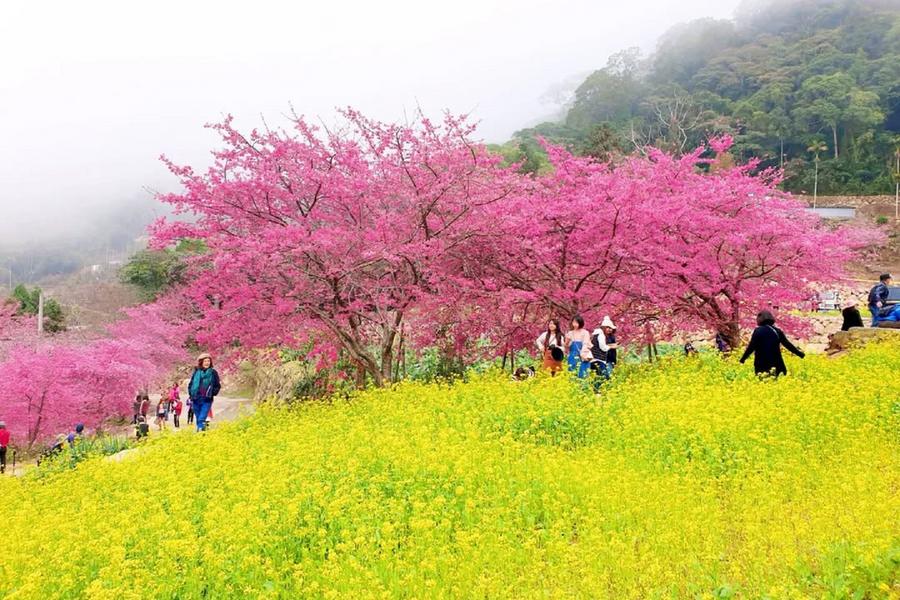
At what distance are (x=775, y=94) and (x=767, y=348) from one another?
69347 millimetres

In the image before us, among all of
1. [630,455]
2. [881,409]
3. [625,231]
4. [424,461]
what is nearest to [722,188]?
[625,231]

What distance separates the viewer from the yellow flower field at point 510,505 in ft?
14.3

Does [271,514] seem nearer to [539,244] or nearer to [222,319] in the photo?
[222,319]

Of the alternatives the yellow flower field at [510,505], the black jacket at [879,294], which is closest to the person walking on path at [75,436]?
the yellow flower field at [510,505]

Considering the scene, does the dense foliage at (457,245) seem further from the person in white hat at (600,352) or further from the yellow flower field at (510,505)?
the yellow flower field at (510,505)

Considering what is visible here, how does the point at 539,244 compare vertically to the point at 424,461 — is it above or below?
above

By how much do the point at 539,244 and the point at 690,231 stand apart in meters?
3.14

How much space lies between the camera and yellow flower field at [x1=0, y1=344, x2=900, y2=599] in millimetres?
4348

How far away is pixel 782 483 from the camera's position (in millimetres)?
6078

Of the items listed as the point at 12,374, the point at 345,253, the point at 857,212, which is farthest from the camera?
the point at 857,212

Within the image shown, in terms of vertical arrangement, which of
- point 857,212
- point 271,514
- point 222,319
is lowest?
point 857,212

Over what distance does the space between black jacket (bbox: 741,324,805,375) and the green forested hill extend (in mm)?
36233

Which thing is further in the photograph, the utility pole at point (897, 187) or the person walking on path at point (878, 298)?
the utility pole at point (897, 187)

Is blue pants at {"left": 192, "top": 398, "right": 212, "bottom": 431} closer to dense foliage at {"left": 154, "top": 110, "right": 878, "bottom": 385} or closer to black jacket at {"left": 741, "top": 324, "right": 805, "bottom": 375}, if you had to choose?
dense foliage at {"left": 154, "top": 110, "right": 878, "bottom": 385}
